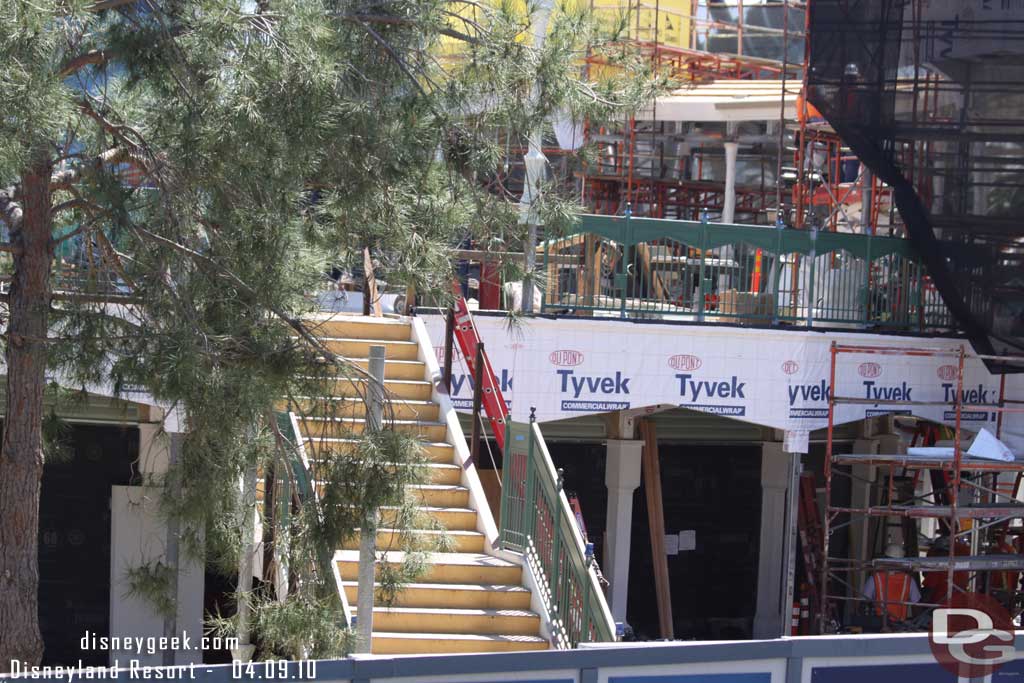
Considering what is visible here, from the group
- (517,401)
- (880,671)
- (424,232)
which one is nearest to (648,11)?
(517,401)

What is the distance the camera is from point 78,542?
16.7 m

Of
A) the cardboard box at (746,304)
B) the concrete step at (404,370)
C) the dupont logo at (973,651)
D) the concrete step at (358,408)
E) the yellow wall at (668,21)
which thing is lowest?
the dupont logo at (973,651)

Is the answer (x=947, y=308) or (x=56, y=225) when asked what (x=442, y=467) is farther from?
(x=947, y=308)

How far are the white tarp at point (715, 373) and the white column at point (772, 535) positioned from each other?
2848 mm

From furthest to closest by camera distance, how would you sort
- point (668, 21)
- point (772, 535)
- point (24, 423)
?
point (668, 21) < point (772, 535) < point (24, 423)

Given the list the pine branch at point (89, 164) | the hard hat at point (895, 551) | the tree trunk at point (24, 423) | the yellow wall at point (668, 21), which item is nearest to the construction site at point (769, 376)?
the hard hat at point (895, 551)

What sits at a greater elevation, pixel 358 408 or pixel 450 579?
pixel 358 408

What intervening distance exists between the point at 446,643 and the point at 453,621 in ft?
0.80

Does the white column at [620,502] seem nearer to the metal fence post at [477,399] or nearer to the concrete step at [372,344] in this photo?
the concrete step at [372,344]

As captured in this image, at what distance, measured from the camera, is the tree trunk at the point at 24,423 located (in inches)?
315

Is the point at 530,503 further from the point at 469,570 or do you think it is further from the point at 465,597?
the point at 465,597

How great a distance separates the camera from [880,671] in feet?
24.0

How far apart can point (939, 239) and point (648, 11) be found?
33.7 feet

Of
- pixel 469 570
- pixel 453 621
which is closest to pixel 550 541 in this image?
pixel 469 570
